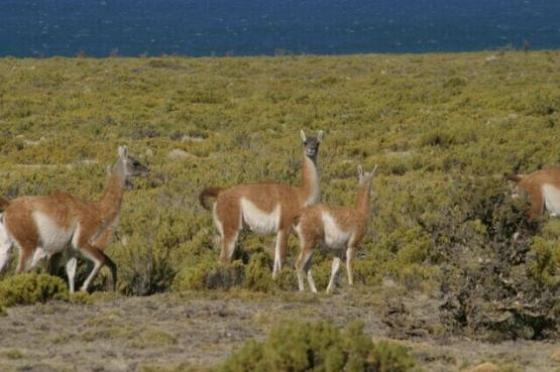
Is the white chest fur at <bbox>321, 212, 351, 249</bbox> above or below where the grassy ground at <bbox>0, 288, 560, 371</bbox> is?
above

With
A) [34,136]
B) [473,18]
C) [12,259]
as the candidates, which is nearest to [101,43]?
[473,18]

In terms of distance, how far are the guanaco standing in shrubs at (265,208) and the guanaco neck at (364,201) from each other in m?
0.50

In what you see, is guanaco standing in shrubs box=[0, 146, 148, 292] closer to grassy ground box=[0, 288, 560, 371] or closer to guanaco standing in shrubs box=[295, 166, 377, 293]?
grassy ground box=[0, 288, 560, 371]

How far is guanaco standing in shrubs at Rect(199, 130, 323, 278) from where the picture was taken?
489 inches

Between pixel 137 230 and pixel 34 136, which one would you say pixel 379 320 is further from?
pixel 34 136

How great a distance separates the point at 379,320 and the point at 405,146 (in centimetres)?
1397

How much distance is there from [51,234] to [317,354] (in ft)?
15.8

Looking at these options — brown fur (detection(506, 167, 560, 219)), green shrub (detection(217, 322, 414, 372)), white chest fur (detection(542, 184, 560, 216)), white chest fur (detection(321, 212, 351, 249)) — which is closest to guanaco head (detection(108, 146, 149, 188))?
white chest fur (detection(321, 212, 351, 249))

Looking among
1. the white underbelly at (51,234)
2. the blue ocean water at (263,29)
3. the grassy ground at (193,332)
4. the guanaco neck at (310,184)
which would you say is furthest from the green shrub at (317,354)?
the blue ocean water at (263,29)

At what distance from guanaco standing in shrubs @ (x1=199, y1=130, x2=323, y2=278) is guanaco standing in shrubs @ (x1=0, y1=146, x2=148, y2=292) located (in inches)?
54.8

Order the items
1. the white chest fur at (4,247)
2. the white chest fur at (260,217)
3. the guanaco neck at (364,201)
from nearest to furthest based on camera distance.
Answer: the white chest fur at (4,247)
the guanaco neck at (364,201)
the white chest fur at (260,217)

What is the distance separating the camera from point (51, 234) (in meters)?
11.2

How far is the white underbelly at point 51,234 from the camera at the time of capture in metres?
11.2

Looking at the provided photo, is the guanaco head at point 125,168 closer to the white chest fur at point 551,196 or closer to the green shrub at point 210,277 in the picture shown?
the green shrub at point 210,277
